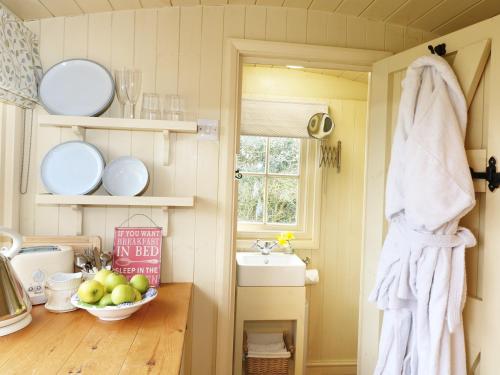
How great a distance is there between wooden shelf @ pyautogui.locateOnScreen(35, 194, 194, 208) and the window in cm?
127

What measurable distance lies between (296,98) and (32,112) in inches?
69.6

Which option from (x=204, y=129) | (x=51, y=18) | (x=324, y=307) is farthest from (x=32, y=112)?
(x=324, y=307)

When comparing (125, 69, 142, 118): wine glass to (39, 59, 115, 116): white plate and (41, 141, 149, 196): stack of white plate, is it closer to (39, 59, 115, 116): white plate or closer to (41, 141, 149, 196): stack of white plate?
(39, 59, 115, 116): white plate

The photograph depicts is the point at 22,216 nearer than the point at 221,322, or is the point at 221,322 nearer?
the point at 22,216

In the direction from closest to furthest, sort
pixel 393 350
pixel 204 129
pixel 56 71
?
1. pixel 393 350
2. pixel 56 71
3. pixel 204 129

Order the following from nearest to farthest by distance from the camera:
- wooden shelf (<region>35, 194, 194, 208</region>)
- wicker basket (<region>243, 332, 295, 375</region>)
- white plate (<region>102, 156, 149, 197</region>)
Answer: wooden shelf (<region>35, 194, 194, 208</region>)
white plate (<region>102, 156, 149, 197</region>)
wicker basket (<region>243, 332, 295, 375</region>)

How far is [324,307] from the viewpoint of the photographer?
2.76 metres

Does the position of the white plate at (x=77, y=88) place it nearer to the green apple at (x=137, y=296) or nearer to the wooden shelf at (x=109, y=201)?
the wooden shelf at (x=109, y=201)

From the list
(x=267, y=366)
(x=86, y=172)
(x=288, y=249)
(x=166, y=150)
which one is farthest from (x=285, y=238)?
(x=86, y=172)

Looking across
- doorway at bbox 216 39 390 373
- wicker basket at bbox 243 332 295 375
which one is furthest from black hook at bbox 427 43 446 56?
wicker basket at bbox 243 332 295 375

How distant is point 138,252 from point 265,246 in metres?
1.17

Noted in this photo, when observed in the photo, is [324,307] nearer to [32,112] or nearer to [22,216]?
[22,216]

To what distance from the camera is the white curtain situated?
263 cm

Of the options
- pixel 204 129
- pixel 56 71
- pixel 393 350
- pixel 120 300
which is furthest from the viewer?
pixel 204 129
